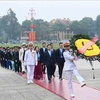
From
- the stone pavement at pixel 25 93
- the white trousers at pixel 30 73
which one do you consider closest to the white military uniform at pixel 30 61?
the white trousers at pixel 30 73

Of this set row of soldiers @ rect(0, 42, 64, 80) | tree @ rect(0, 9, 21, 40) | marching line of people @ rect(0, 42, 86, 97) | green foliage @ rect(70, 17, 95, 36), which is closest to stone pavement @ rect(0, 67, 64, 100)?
marching line of people @ rect(0, 42, 86, 97)

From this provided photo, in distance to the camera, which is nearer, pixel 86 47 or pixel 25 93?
pixel 86 47

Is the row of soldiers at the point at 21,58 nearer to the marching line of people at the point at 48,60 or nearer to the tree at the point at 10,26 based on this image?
the marching line of people at the point at 48,60

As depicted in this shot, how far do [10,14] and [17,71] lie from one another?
4265 inches

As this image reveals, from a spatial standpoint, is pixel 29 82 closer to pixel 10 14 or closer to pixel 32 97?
pixel 32 97

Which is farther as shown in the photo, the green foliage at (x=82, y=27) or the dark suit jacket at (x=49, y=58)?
the green foliage at (x=82, y=27)

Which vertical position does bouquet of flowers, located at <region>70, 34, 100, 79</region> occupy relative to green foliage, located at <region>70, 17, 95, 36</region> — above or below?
below

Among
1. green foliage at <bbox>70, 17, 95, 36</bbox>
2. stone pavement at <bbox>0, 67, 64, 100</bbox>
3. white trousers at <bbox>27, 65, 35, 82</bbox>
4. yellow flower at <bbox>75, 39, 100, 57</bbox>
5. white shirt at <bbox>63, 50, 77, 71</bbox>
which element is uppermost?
green foliage at <bbox>70, 17, 95, 36</bbox>

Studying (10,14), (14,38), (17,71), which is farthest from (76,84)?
(10,14)

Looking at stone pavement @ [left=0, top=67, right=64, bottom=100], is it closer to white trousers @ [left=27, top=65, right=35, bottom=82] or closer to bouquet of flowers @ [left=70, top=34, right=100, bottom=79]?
white trousers @ [left=27, top=65, right=35, bottom=82]

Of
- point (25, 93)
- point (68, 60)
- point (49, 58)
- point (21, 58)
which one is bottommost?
point (25, 93)

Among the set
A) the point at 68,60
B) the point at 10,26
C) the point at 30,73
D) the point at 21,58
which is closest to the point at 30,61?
the point at 30,73

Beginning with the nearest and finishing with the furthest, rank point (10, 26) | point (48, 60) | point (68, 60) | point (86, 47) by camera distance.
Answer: point (86, 47) → point (68, 60) → point (48, 60) → point (10, 26)

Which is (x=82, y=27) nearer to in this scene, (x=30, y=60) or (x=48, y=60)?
(x=48, y=60)
